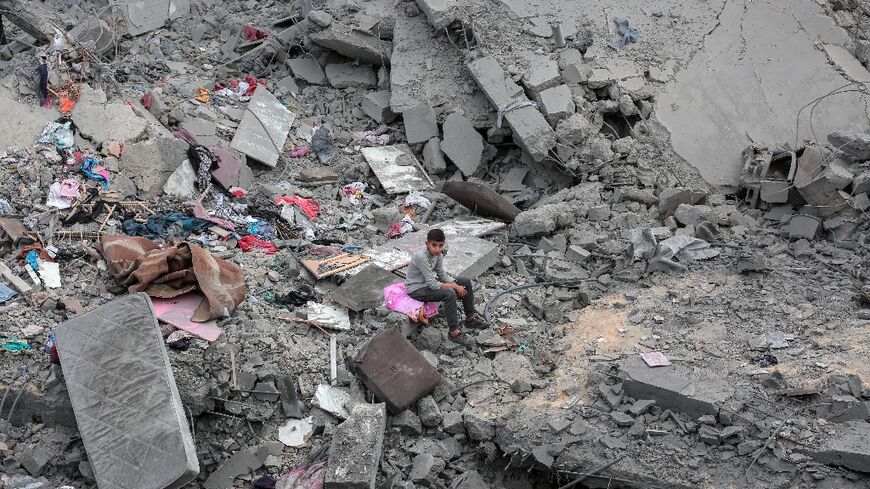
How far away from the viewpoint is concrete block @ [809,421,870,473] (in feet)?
18.2

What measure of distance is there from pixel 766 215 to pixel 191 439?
634cm

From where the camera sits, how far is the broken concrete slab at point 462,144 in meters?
10.2

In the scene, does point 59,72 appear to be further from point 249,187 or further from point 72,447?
point 72,447

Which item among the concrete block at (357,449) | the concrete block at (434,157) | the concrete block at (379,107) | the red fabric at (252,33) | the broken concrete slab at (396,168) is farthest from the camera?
the red fabric at (252,33)

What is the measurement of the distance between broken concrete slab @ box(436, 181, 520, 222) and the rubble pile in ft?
0.11

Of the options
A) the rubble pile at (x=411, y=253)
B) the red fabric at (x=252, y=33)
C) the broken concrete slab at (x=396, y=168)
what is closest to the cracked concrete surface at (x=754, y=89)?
the rubble pile at (x=411, y=253)

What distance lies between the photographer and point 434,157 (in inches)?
409

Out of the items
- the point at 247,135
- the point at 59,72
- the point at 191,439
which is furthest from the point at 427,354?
the point at 59,72

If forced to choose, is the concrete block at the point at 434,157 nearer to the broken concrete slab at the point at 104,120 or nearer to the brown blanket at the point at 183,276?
the broken concrete slab at the point at 104,120

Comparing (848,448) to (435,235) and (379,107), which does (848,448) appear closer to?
(435,235)

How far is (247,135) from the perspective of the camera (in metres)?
10.4

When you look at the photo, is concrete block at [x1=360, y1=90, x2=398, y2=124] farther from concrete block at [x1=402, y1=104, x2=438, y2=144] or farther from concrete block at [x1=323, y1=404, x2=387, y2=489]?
concrete block at [x1=323, y1=404, x2=387, y2=489]

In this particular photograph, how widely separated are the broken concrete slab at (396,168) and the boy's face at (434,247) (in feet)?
9.64

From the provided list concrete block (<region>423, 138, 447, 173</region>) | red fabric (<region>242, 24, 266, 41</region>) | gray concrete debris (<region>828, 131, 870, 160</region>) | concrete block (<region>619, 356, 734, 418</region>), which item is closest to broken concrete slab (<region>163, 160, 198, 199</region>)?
concrete block (<region>423, 138, 447, 173</region>)
